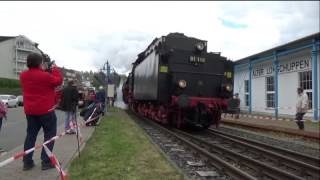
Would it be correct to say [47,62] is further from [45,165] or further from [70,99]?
[70,99]

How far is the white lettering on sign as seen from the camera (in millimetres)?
25320

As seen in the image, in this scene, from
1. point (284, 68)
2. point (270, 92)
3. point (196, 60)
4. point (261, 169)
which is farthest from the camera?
point (270, 92)

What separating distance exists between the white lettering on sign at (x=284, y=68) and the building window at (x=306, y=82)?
37cm

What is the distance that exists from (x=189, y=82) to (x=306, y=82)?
12.7 meters

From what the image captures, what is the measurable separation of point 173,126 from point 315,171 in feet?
31.2

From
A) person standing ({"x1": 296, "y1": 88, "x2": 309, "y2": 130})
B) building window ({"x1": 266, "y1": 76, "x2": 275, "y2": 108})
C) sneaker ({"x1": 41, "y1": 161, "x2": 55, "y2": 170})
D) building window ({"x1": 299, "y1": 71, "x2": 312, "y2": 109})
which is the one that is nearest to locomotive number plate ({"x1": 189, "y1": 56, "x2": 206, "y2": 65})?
person standing ({"x1": 296, "y1": 88, "x2": 309, "y2": 130})

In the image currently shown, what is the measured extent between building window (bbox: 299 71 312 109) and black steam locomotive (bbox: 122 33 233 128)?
10629mm

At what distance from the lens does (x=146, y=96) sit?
18734 millimetres

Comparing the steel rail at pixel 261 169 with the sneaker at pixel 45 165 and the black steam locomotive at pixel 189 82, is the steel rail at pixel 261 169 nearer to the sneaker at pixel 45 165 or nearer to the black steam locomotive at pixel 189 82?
the sneaker at pixel 45 165

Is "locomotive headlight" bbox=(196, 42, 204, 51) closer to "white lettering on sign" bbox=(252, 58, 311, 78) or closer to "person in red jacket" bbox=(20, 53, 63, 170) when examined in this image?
"person in red jacket" bbox=(20, 53, 63, 170)

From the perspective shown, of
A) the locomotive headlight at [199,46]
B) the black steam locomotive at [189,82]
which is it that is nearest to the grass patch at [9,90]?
the black steam locomotive at [189,82]

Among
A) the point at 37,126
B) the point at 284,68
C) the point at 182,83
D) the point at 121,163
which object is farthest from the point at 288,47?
the point at 37,126

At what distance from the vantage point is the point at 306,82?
25.2 meters

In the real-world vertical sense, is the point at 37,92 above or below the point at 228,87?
below
